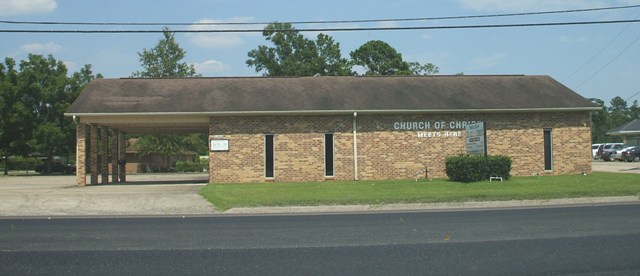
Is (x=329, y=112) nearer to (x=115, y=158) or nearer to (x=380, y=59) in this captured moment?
(x=115, y=158)

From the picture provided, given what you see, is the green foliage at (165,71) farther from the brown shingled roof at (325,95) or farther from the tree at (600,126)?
the tree at (600,126)

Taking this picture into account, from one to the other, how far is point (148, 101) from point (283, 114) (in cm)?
613

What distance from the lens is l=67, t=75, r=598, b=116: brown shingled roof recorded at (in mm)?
26672

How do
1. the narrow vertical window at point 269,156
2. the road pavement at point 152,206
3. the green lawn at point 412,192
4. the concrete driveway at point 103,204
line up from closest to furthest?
the road pavement at point 152,206 → the concrete driveway at point 103,204 → the green lawn at point 412,192 → the narrow vertical window at point 269,156

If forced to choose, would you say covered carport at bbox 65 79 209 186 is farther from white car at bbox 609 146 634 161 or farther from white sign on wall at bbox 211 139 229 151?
white car at bbox 609 146 634 161

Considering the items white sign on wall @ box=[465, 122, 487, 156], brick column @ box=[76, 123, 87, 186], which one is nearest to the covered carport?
brick column @ box=[76, 123, 87, 186]

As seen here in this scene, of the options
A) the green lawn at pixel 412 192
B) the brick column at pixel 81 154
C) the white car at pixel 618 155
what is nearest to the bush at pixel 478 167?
the green lawn at pixel 412 192

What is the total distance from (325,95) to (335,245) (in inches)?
757

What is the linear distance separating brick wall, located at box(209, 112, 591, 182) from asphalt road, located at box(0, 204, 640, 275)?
1302 cm

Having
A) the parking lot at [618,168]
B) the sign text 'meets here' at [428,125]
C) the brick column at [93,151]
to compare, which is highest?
the sign text 'meets here' at [428,125]

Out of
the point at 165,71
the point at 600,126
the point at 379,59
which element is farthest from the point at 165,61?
the point at 600,126

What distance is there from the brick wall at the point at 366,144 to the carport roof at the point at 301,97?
572 millimetres

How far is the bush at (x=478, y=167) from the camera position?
2336 cm

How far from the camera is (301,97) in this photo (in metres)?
28.1
